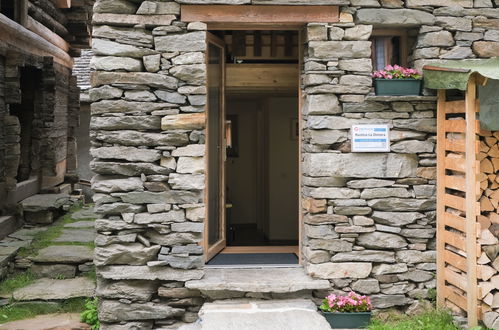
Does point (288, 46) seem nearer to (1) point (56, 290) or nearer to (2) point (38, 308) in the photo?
(1) point (56, 290)

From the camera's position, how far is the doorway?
6.88 metres

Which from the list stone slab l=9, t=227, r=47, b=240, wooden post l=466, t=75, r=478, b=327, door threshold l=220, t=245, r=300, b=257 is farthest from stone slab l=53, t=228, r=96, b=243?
wooden post l=466, t=75, r=478, b=327

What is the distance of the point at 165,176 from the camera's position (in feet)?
19.7

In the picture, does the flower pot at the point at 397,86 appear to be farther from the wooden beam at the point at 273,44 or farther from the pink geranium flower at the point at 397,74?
the wooden beam at the point at 273,44

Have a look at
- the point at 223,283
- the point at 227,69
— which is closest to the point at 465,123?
the point at 223,283

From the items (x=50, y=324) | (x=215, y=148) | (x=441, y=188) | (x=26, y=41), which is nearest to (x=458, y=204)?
(x=441, y=188)

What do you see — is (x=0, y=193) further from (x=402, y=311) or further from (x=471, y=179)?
(x=471, y=179)

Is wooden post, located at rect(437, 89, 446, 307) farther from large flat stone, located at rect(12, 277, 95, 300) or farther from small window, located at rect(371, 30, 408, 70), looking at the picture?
large flat stone, located at rect(12, 277, 95, 300)

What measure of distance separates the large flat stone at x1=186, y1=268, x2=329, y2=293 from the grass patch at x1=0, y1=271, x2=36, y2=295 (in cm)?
247

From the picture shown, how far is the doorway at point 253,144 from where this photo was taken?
271 inches

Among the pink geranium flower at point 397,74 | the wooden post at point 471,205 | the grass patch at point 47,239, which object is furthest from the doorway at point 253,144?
the grass patch at point 47,239

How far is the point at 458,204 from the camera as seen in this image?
223 inches

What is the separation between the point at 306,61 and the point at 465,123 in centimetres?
166

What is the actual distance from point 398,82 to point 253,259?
244 cm
